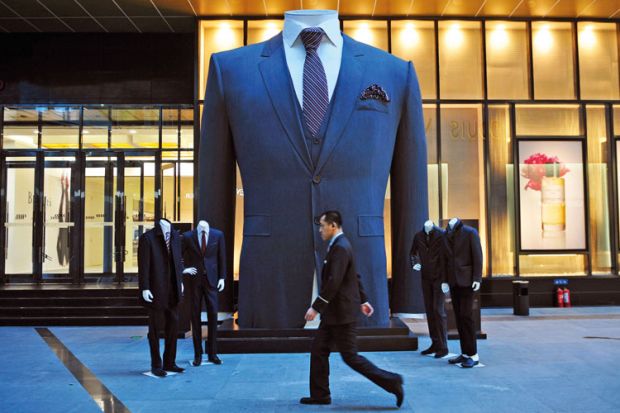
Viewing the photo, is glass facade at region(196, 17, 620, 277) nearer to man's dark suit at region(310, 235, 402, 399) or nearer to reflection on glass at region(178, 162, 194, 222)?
reflection on glass at region(178, 162, 194, 222)

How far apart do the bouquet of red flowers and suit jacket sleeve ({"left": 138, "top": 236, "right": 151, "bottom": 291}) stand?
30.8 feet

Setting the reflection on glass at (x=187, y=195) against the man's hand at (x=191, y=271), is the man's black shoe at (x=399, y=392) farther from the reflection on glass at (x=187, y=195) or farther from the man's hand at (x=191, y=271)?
the reflection on glass at (x=187, y=195)

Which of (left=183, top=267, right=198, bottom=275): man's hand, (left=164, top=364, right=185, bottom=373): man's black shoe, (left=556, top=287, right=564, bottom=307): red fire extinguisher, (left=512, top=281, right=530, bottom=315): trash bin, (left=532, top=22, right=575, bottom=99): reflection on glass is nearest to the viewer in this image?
(left=164, top=364, right=185, bottom=373): man's black shoe

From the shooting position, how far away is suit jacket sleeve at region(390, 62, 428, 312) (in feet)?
23.6

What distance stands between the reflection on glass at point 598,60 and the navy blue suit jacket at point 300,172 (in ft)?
26.7

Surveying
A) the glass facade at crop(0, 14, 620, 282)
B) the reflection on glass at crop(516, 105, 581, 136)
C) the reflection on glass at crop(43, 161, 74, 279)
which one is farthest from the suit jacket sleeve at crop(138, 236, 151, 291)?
the reflection on glass at crop(516, 105, 581, 136)

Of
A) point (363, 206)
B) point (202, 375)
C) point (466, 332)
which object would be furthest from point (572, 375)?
point (202, 375)

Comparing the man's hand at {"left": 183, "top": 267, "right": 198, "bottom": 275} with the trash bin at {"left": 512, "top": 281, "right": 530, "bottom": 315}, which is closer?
the man's hand at {"left": 183, "top": 267, "right": 198, "bottom": 275}

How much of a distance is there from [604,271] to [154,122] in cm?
1043

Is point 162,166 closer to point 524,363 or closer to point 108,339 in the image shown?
point 108,339

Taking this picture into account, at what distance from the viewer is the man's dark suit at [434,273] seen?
7.46 m

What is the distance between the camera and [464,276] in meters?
7.09

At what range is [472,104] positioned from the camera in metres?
13.6

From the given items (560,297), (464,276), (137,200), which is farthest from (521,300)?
(137,200)
